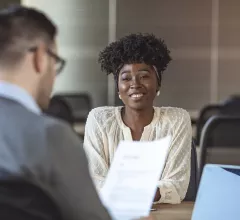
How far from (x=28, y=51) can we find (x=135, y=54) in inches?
45.5

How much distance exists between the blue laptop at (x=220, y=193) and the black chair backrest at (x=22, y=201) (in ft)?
1.93

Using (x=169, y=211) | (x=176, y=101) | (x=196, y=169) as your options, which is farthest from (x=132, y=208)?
(x=176, y=101)

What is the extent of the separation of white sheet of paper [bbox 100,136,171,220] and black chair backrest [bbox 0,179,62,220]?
28 cm

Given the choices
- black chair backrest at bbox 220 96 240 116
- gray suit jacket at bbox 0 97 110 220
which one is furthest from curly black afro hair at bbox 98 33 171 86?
black chair backrest at bbox 220 96 240 116

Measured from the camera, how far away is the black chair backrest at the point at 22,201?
94 centimetres

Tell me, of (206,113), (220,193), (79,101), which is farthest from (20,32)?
(79,101)

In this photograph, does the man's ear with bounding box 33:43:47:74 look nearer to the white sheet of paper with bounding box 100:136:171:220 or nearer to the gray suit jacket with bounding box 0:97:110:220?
the gray suit jacket with bounding box 0:97:110:220

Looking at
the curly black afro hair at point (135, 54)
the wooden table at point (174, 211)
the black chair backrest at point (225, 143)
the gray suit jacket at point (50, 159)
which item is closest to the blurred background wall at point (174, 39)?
the black chair backrest at point (225, 143)

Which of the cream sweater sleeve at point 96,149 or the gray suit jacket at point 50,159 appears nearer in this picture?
the gray suit jacket at point 50,159

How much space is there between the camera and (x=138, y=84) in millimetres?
2160

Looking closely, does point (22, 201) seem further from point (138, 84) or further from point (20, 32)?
point (138, 84)

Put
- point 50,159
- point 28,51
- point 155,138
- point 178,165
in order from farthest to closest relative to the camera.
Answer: point 155,138, point 178,165, point 28,51, point 50,159

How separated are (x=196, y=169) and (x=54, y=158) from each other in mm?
1393

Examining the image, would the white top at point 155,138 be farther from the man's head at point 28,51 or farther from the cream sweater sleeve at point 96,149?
the man's head at point 28,51
